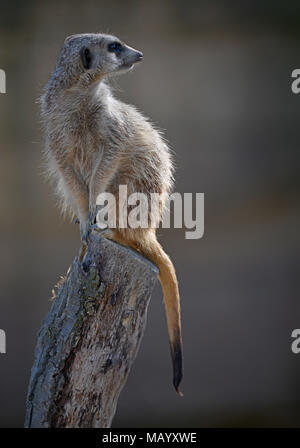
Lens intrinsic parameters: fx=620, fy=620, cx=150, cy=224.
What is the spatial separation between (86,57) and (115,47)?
15cm

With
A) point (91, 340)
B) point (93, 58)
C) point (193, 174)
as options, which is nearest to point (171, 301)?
point (91, 340)

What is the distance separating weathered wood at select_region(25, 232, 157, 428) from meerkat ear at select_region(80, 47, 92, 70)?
2.84 ft

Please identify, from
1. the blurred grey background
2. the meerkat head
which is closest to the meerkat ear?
the meerkat head

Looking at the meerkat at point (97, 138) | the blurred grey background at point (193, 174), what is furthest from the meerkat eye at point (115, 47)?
the blurred grey background at point (193, 174)

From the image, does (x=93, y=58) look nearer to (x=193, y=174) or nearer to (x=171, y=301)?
(x=171, y=301)

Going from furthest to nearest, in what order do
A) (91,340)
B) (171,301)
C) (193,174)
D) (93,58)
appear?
(193,174)
(93,58)
(171,301)
(91,340)

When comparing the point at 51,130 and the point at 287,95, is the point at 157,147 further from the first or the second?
the point at 287,95

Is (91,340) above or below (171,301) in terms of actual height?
below

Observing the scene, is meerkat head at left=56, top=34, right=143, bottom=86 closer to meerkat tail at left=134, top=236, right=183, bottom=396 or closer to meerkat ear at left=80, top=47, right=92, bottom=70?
meerkat ear at left=80, top=47, right=92, bottom=70

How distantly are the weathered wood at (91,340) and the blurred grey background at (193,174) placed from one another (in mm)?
2511

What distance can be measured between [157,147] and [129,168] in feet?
0.62

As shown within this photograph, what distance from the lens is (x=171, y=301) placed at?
256 cm

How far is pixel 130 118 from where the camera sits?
2.98 meters

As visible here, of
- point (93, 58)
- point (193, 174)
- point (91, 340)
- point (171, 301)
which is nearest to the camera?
point (91, 340)
